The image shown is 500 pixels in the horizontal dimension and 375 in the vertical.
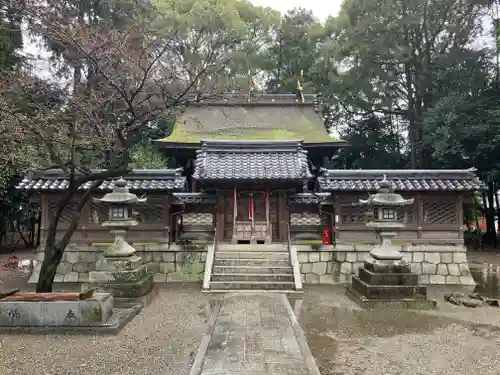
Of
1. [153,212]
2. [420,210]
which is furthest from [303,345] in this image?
[420,210]

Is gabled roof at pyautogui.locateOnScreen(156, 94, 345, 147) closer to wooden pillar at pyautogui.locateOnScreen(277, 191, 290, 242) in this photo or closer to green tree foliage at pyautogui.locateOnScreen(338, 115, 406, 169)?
wooden pillar at pyautogui.locateOnScreen(277, 191, 290, 242)

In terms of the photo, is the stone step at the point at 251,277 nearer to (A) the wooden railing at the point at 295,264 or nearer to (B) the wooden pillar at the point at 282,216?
(A) the wooden railing at the point at 295,264

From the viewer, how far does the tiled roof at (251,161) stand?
13.1 m

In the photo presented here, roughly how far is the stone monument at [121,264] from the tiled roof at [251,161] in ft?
9.03

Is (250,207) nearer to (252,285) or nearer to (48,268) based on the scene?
(252,285)

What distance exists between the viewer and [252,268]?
11.8m

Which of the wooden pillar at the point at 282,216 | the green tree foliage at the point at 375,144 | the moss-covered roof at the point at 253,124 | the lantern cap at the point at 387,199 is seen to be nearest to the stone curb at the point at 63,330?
the lantern cap at the point at 387,199

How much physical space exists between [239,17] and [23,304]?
100 ft

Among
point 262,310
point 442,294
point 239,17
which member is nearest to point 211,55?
point 262,310

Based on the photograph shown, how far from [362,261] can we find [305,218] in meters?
2.37

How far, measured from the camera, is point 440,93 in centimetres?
2389

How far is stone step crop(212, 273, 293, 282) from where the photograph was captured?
37.4ft

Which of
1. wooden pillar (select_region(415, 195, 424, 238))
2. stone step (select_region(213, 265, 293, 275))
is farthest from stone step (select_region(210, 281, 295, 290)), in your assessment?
wooden pillar (select_region(415, 195, 424, 238))

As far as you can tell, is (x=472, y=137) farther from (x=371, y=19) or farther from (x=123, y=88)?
(x=123, y=88)
